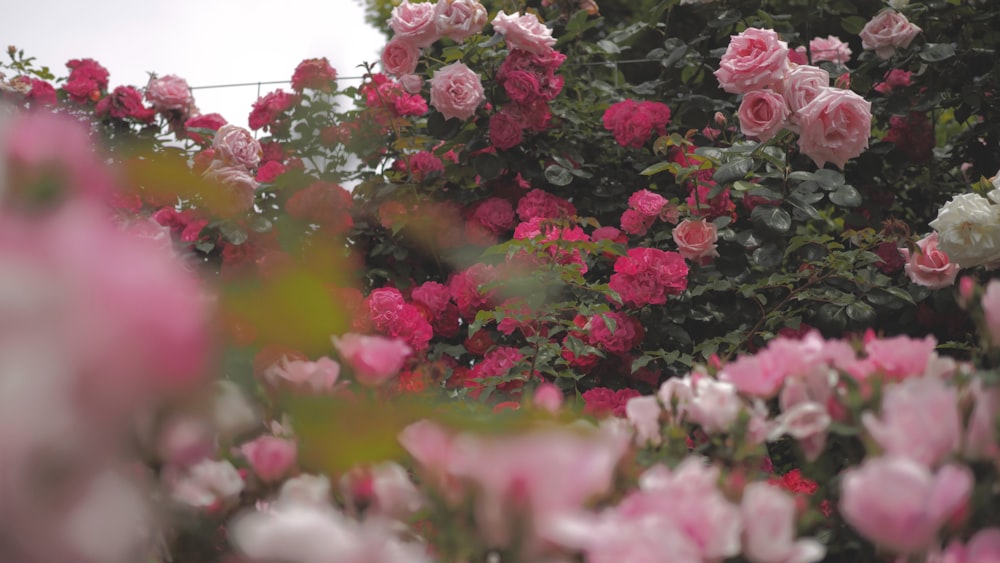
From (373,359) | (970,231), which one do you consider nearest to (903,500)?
(373,359)

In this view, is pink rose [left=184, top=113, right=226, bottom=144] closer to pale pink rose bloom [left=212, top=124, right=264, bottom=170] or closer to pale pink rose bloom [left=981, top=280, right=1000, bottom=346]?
pale pink rose bloom [left=212, top=124, right=264, bottom=170]

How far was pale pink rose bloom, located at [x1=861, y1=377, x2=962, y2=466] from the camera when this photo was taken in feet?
1.79

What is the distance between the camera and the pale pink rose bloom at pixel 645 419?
0.80m

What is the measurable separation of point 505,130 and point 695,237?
657mm

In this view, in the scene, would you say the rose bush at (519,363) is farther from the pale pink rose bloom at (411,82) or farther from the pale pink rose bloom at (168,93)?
the pale pink rose bloom at (168,93)

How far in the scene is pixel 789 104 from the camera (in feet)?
6.40

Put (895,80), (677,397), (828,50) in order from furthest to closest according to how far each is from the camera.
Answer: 1. (828,50)
2. (895,80)
3. (677,397)

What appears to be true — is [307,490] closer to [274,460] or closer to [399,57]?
[274,460]

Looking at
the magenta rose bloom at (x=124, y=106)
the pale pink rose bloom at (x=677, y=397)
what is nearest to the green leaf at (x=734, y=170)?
the pale pink rose bloom at (x=677, y=397)

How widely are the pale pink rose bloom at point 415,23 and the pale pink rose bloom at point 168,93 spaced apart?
1.42m

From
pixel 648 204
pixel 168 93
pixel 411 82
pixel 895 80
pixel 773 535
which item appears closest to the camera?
pixel 773 535

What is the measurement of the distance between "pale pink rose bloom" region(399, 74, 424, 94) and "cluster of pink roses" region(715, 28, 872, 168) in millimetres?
973

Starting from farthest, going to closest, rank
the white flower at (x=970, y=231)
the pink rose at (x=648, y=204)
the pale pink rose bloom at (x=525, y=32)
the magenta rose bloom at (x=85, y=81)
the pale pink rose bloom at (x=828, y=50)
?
the magenta rose bloom at (x=85, y=81) < the pale pink rose bloom at (x=828, y=50) < the pale pink rose bloom at (x=525, y=32) < the pink rose at (x=648, y=204) < the white flower at (x=970, y=231)

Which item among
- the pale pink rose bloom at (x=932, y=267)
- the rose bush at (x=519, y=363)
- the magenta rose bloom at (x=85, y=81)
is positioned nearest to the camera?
the rose bush at (x=519, y=363)
